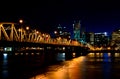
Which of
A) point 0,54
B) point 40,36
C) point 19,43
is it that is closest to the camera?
point 19,43

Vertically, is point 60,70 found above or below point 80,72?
above

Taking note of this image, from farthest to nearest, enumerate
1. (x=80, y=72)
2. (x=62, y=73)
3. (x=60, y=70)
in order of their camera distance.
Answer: (x=60, y=70)
(x=80, y=72)
(x=62, y=73)

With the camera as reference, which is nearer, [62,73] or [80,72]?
[62,73]

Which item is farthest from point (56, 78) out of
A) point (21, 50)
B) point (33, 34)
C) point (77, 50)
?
point (77, 50)

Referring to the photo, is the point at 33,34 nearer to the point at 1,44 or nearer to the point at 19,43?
the point at 19,43

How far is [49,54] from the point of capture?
113875 mm

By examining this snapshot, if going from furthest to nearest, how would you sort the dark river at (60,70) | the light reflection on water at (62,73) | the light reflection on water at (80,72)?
the dark river at (60,70)
the light reflection on water at (80,72)
the light reflection on water at (62,73)

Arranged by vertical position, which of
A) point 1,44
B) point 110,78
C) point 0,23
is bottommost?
point 110,78

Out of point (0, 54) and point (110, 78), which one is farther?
point (0, 54)

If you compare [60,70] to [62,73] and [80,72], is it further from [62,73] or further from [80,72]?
[62,73]

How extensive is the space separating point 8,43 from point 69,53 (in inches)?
3649

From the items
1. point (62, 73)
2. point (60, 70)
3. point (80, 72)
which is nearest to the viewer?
point (62, 73)

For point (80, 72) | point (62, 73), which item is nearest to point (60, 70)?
point (80, 72)

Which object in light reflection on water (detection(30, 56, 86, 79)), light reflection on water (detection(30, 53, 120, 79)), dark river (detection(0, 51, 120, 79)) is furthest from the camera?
dark river (detection(0, 51, 120, 79))
